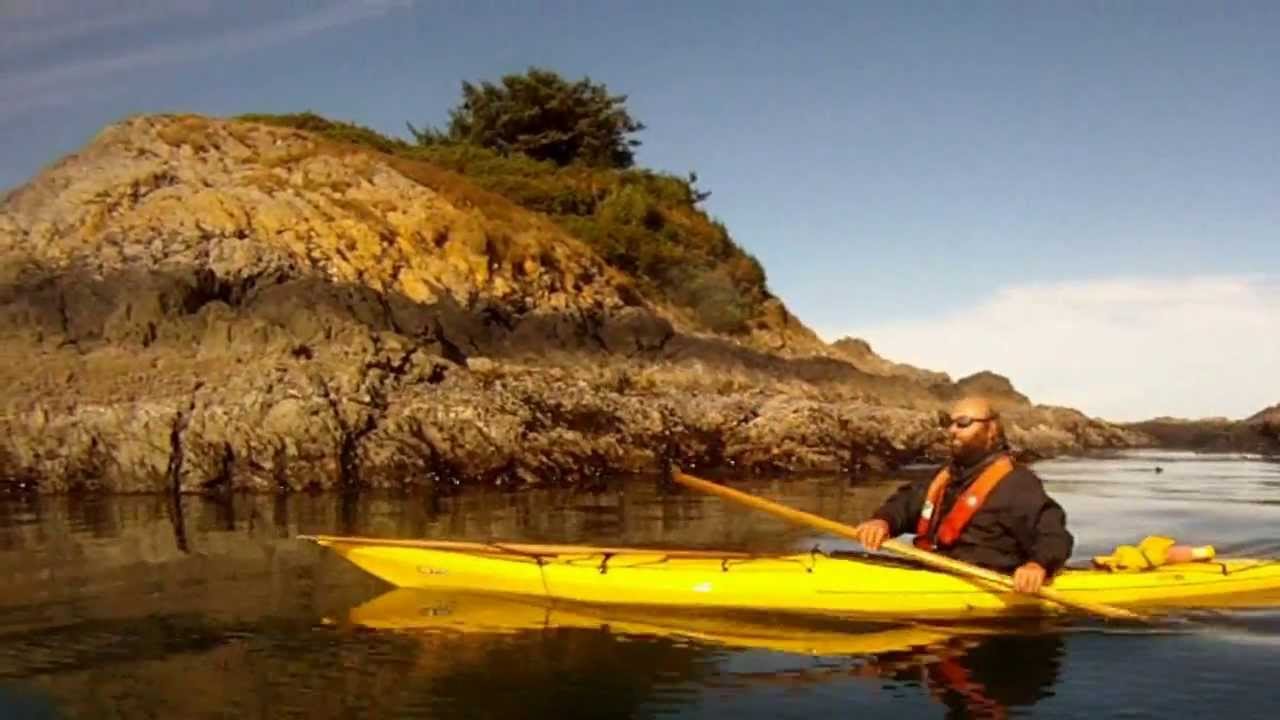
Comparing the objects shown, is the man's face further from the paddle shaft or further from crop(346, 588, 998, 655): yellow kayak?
the paddle shaft

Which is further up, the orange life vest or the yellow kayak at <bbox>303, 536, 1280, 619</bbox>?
the orange life vest

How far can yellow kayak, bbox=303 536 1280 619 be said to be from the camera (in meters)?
8.77

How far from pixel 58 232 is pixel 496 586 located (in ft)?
62.9

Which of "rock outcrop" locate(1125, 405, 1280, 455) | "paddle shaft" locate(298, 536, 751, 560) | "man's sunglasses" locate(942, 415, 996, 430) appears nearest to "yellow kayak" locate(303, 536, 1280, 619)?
"paddle shaft" locate(298, 536, 751, 560)

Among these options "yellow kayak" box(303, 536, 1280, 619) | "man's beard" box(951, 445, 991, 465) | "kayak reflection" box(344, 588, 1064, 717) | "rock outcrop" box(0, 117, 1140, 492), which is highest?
"rock outcrop" box(0, 117, 1140, 492)

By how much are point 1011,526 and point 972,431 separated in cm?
77

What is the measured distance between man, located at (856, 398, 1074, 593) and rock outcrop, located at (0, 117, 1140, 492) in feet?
43.8

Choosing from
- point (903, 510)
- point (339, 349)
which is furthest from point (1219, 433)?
point (903, 510)

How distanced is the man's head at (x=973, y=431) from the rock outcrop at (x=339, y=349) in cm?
1374

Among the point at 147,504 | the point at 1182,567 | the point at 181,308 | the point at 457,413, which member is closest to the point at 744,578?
the point at 1182,567

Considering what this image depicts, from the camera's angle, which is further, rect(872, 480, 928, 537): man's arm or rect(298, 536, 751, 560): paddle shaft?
rect(298, 536, 751, 560): paddle shaft

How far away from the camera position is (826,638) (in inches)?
327

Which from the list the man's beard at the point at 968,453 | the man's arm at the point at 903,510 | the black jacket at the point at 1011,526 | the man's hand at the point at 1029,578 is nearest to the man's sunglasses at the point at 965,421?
the man's beard at the point at 968,453

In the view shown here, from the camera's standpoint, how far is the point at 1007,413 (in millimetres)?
37000
